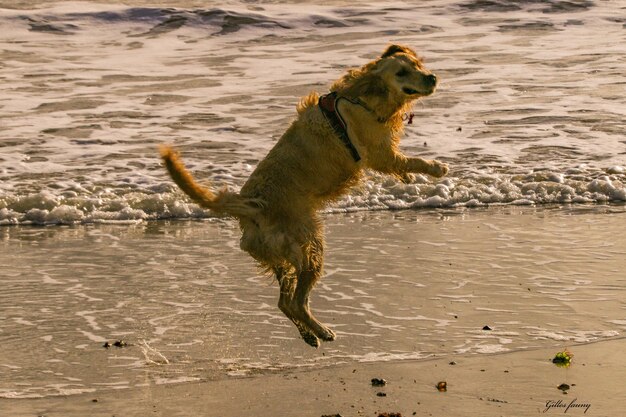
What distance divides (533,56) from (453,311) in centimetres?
1270

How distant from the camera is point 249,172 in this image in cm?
1280

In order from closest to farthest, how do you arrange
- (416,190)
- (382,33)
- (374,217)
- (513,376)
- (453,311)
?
(513,376) → (453,311) → (374,217) → (416,190) → (382,33)

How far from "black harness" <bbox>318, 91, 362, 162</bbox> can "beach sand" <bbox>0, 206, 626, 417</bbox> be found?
1.06 m

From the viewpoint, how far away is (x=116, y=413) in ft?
18.7

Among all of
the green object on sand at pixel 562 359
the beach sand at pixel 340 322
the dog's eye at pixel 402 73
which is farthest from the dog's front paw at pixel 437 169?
the green object on sand at pixel 562 359

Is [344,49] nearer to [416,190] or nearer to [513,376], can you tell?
[416,190]

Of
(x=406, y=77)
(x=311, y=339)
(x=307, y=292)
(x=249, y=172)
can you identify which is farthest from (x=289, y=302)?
(x=249, y=172)

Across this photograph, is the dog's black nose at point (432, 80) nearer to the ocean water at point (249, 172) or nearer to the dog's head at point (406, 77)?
the dog's head at point (406, 77)

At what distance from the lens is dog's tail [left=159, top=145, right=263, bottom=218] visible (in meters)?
6.29

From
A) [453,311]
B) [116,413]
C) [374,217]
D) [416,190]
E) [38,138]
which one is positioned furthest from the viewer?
[38,138]

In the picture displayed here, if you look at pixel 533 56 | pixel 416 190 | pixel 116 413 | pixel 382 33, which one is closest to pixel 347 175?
pixel 116 413

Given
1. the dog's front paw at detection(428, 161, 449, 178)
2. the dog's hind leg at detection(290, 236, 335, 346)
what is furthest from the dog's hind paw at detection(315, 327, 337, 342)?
the dog's front paw at detection(428, 161, 449, 178)

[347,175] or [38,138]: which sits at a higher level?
[347,175]

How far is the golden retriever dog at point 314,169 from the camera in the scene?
641cm
